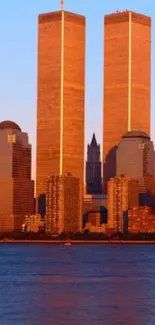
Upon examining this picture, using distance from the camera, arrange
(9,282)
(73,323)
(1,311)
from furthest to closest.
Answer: (9,282)
(1,311)
(73,323)

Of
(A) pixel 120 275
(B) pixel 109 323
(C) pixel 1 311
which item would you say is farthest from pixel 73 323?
(A) pixel 120 275

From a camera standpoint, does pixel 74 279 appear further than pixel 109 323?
Yes

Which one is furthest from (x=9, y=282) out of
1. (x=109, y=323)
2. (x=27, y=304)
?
(x=109, y=323)

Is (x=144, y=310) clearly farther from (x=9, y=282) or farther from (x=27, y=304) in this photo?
(x=9, y=282)

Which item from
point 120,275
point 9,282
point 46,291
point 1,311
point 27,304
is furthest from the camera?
point 120,275

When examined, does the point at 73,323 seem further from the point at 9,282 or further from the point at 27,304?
the point at 9,282

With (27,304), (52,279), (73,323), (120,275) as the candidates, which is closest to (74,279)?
(52,279)

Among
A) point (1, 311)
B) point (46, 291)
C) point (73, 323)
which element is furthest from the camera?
point (46, 291)

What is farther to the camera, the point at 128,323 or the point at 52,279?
the point at 52,279
